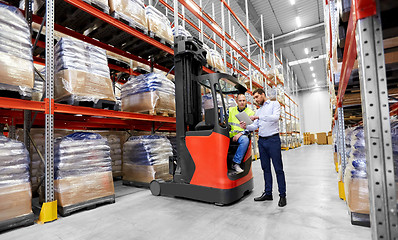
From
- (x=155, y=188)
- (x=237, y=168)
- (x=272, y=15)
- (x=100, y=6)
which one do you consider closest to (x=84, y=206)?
(x=155, y=188)

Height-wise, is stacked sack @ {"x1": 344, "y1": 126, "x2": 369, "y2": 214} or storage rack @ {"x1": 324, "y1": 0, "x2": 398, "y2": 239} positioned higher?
storage rack @ {"x1": 324, "y1": 0, "x2": 398, "y2": 239}

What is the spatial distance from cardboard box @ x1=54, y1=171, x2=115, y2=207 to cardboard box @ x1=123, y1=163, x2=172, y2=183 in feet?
3.17

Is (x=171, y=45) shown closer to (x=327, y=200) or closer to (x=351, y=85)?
(x=351, y=85)

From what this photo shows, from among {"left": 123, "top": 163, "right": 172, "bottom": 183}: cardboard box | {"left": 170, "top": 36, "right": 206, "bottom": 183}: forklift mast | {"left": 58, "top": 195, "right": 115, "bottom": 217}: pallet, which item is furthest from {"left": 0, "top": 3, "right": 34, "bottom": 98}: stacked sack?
{"left": 123, "top": 163, "right": 172, "bottom": 183}: cardboard box

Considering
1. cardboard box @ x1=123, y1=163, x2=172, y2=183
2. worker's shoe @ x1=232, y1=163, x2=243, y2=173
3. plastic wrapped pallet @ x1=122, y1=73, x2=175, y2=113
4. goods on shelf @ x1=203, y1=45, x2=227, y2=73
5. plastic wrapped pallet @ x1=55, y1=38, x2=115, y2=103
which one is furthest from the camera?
goods on shelf @ x1=203, y1=45, x2=227, y2=73

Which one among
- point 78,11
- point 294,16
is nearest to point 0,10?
point 78,11

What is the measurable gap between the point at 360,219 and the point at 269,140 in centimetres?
137

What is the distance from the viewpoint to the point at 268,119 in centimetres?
325

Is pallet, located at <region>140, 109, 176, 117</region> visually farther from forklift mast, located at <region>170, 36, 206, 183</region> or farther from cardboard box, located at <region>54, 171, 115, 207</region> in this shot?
cardboard box, located at <region>54, 171, 115, 207</region>

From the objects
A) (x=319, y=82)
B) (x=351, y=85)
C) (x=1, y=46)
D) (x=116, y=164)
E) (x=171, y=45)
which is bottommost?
(x=116, y=164)

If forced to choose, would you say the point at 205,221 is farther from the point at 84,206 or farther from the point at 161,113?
the point at 161,113

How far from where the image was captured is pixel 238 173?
3414mm

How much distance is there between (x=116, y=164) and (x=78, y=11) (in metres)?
3.32

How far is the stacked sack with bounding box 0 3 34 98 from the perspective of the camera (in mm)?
2389
